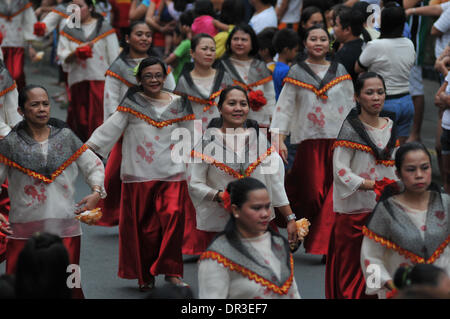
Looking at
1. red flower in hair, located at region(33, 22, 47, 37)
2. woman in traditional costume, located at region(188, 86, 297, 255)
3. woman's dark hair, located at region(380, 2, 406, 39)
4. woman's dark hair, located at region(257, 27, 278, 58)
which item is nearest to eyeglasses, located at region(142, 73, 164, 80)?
woman in traditional costume, located at region(188, 86, 297, 255)

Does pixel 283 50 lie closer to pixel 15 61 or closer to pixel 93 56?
pixel 93 56

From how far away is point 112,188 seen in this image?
28.6ft

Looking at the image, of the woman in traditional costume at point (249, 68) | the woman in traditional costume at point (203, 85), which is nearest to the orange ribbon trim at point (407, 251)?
the woman in traditional costume at point (203, 85)

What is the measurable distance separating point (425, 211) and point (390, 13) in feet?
11.5

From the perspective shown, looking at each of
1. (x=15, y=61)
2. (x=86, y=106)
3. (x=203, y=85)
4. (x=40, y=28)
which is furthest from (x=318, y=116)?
(x=15, y=61)

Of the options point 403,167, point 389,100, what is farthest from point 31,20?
point 403,167

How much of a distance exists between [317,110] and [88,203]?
267 centimetres

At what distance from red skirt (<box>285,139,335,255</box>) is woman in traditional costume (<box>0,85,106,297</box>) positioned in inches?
97.9

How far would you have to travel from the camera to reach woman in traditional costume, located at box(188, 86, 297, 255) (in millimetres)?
6477

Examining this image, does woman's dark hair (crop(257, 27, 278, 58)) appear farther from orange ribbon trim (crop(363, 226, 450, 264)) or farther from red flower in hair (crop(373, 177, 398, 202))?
orange ribbon trim (crop(363, 226, 450, 264))

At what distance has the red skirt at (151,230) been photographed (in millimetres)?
7438

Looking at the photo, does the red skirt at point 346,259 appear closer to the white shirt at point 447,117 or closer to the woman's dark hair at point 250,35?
the white shirt at point 447,117

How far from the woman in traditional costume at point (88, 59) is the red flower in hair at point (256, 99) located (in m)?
2.86
